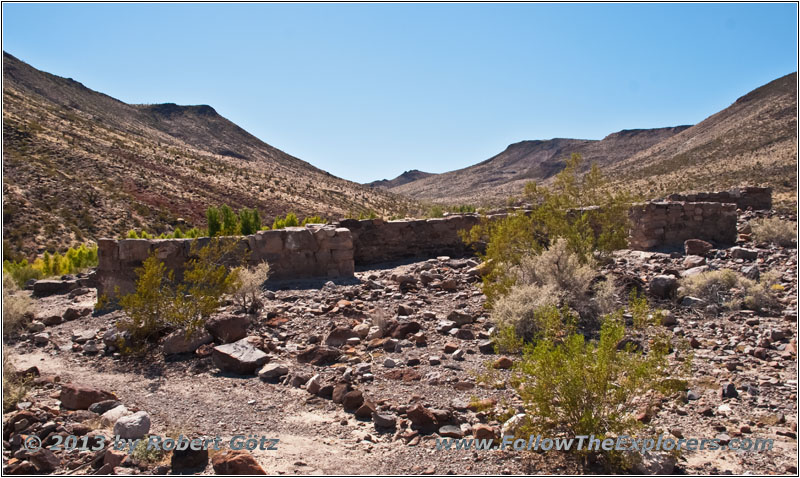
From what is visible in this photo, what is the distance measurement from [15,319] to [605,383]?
26.8ft

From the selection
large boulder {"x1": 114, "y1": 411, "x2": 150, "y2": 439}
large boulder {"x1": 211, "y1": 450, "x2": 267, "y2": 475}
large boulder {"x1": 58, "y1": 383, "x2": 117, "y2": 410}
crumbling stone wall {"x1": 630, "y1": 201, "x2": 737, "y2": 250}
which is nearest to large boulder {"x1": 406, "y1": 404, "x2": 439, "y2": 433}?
large boulder {"x1": 211, "y1": 450, "x2": 267, "y2": 475}

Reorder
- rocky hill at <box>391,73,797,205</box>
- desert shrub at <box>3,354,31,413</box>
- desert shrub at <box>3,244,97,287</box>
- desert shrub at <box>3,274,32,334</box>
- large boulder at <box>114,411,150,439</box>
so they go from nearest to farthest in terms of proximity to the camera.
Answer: large boulder at <box>114,411,150,439</box>
desert shrub at <box>3,354,31,413</box>
desert shrub at <box>3,274,32,334</box>
desert shrub at <box>3,244,97,287</box>
rocky hill at <box>391,73,797,205</box>

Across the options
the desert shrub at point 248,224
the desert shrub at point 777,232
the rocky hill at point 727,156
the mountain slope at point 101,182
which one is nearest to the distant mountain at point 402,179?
the rocky hill at point 727,156

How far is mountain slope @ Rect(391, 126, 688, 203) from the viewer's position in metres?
89.9

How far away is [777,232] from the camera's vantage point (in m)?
10.4

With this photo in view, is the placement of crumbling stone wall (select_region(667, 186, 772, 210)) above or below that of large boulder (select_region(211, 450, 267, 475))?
above

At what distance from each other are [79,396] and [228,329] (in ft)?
6.78

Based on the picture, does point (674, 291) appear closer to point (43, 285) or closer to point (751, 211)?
point (751, 211)

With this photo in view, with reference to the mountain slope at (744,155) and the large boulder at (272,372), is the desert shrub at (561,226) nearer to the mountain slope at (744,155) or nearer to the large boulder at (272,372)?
the large boulder at (272,372)

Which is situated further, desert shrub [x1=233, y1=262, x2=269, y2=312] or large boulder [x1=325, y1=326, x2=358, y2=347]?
desert shrub [x1=233, y1=262, x2=269, y2=312]

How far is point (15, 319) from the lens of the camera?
7453 millimetres

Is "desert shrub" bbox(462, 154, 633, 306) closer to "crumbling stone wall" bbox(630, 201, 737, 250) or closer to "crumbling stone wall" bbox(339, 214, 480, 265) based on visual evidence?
"crumbling stone wall" bbox(630, 201, 737, 250)

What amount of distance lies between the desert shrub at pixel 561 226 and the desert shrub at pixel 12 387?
5.50 m

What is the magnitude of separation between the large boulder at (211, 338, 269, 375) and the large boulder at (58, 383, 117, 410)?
4.22ft
